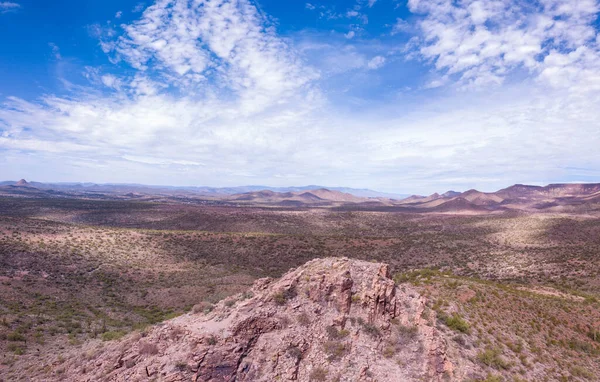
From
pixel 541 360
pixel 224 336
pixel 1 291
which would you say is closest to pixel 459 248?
pixel 541 360

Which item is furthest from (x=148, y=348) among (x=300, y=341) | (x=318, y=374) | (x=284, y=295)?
(x=318, y=374)

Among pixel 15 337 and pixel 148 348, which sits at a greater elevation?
pixel 148 348

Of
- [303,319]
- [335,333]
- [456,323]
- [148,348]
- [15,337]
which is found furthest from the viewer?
[15,337]

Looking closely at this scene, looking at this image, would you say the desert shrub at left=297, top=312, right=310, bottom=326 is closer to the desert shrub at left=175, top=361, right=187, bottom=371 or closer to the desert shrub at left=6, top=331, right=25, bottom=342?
the desert shrub at left=175, top=361, right=187, bottom=371

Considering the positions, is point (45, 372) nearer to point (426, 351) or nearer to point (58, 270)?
point (426, 351)

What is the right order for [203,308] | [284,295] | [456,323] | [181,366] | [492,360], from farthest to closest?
[203,308], [456,323], [284,295], [492,360], [181,366]

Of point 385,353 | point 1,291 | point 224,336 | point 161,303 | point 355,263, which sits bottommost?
point 161,303

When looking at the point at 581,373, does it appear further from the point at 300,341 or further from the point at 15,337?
the point at 15,337
